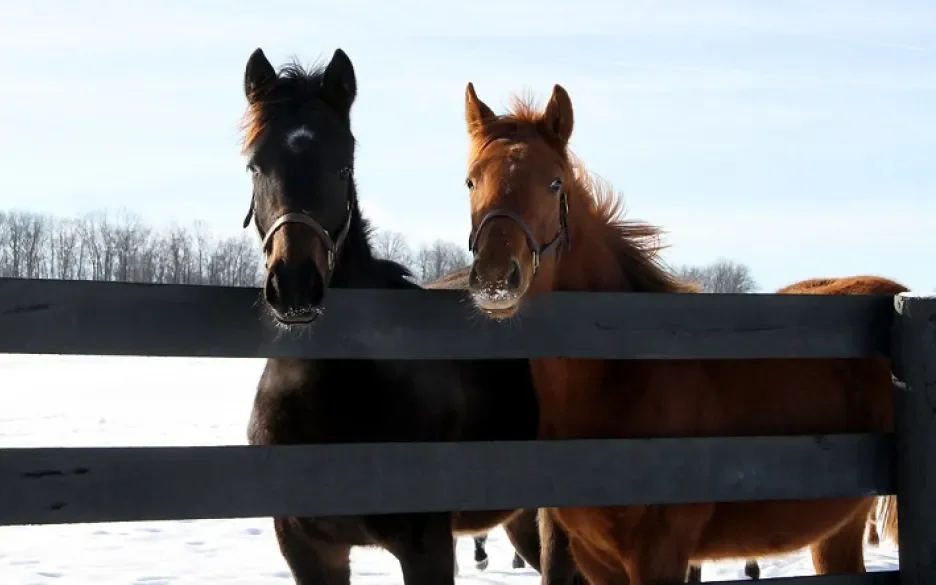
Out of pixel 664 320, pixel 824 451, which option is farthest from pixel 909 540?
pixel 664 320

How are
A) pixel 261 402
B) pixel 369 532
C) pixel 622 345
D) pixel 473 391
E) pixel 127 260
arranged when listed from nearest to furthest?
1. pixel 622 345
2. pixel 369 532
3. pixel 261 402
4. pixel 473 391
5. pixel 127 260

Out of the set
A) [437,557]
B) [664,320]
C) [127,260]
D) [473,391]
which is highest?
[127,260]

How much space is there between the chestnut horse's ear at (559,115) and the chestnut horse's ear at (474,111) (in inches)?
10.3

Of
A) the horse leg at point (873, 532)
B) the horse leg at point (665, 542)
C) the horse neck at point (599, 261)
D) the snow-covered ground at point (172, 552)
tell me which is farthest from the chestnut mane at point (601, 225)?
the snow-covered ground at point (172, 552)

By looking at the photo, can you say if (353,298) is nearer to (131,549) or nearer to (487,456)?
(487,456)

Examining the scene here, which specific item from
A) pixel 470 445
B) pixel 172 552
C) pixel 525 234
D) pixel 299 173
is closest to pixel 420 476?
pixel 470 445

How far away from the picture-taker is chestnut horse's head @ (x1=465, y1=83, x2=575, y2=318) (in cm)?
308

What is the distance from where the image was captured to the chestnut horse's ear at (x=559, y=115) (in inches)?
149

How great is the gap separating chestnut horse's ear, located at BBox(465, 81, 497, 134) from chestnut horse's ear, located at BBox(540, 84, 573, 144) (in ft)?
0.85

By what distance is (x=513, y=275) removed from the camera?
10.2ft

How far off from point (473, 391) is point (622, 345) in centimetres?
109

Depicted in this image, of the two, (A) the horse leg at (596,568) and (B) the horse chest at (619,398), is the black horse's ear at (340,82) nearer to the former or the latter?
(B) the horse chest at (619,398)

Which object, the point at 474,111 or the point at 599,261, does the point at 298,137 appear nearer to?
the point at 474,111

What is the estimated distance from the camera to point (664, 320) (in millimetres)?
3006
